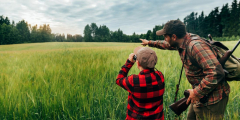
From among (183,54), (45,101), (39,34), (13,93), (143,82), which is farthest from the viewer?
(39,34)

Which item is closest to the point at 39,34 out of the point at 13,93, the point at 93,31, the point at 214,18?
the point at 93,31

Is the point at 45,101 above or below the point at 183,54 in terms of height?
below

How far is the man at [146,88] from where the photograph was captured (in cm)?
112

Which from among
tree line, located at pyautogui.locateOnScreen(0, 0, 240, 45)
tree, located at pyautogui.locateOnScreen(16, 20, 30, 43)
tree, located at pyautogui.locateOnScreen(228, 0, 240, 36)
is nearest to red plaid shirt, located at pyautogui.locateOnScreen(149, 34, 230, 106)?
tree line, located at pyautogui.locateOnScreen(0, 0, 240, 45)

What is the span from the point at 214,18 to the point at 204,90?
67044 millimetres

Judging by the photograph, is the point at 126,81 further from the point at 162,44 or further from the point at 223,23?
the point at 223,23

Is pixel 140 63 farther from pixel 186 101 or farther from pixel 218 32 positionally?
pixel 218 32

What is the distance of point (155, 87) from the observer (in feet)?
3.73

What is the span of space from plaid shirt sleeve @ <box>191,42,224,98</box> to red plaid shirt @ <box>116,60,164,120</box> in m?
0.42

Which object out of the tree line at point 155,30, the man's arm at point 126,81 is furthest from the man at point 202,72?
the tree line at point 155,30

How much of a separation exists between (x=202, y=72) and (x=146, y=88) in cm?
78

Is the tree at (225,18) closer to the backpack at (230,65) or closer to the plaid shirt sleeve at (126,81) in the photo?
the backpack at (230,65)

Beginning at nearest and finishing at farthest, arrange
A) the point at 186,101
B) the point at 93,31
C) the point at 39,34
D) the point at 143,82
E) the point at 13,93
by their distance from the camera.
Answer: the point at 143,82, the point at 186,101, the point at 13,93, the point at 39,34, the point at 93,31

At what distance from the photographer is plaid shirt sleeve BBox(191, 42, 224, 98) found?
1.12m
